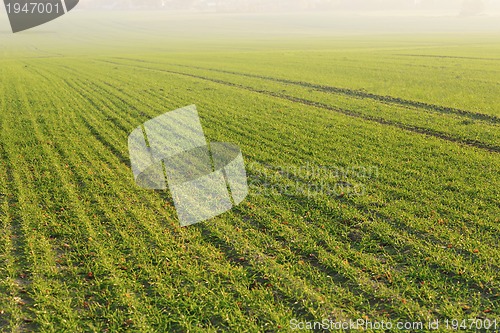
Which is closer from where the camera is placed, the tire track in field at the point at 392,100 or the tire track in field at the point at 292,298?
the tire track in field at the point at 292,298

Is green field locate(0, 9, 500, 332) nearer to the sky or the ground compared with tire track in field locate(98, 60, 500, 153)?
nearer to the sky

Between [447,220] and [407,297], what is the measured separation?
3.70m

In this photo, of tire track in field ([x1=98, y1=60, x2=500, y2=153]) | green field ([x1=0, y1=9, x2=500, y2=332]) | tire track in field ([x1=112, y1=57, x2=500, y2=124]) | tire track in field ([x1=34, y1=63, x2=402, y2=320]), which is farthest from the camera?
tire track in field ([x1=112, y1=57, x2=500, y2=124])

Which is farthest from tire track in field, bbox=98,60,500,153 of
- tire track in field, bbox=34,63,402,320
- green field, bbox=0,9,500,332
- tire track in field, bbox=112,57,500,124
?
tire track in field, bbox=34,63,402,320

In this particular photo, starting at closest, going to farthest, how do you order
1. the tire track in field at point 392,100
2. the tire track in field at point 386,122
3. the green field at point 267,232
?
the green field at point 267,232 → the tire track in field at point 386,122 → the tire track in field at point 392,100

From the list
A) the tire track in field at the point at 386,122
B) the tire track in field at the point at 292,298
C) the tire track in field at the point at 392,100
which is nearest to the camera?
the tire track in field at the point at 292,298

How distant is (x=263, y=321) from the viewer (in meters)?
7.16

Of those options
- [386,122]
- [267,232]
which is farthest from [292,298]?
[386,122]

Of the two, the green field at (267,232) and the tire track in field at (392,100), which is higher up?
the green field at (267,232)

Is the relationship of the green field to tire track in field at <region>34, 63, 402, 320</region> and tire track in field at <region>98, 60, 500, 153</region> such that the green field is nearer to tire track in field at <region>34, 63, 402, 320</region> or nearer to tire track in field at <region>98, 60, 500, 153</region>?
tire track in field at <region>34, 63, 402, 320</region>

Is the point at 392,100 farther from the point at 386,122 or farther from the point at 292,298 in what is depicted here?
the point at 292,298

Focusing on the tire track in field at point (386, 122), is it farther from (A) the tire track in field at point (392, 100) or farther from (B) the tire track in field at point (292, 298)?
(B) the tire track in field at point (292, 298)

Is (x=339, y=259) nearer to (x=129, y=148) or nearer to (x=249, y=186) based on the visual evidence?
(x=249, y=186)

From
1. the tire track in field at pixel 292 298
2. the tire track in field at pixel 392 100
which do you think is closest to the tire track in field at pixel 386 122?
the tire track in field at pixel 392 100
